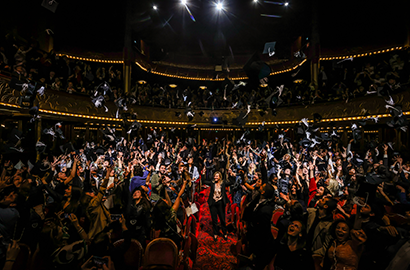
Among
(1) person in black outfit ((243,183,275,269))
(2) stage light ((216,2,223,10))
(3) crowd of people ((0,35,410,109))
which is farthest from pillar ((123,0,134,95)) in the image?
(1) person in black outfit ((243,183,275,269))

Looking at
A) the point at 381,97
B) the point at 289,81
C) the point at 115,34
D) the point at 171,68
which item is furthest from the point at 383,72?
the point at 115,34

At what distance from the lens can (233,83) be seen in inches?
278

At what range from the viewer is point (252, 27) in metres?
17.4

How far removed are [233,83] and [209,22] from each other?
1202cm

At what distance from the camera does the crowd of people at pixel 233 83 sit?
9670 mm

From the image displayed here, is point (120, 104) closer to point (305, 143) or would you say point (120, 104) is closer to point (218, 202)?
point (218, 202)

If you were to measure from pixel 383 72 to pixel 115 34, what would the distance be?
16.7 metres

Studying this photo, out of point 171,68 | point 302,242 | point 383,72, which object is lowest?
point 302,242

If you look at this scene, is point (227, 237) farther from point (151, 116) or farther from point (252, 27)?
point (252, 27)

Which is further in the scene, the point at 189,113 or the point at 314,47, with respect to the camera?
the point at 189,113

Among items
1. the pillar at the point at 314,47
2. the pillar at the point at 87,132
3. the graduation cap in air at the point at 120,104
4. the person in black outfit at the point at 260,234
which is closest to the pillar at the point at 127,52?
the graduation cap in air at the point at 120,104

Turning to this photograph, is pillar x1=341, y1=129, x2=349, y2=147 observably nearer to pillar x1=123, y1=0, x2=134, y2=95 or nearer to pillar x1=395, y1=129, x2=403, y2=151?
pillar x1=395, y1=129, x2=403, y2=151

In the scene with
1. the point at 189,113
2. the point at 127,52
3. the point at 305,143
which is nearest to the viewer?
the point at 305,143

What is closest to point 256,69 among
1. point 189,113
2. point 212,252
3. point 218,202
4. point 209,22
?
point 218,202
